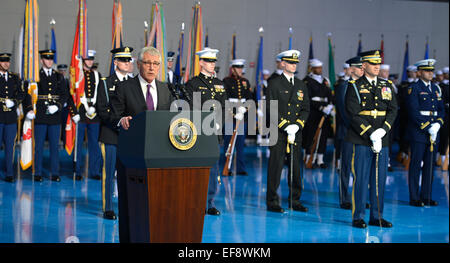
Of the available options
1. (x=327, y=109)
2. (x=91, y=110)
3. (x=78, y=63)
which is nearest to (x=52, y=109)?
(x=91, y=110)

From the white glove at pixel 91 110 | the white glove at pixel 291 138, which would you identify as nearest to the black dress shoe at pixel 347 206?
the white glove at pixel 291 138

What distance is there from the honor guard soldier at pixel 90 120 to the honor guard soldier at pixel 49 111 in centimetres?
29

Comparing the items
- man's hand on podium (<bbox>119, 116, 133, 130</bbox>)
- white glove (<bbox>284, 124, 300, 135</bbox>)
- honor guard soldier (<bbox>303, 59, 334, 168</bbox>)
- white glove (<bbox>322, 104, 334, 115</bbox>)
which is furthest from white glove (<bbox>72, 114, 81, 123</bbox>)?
man's hand on podium (<bbox>119, 116, 133, 130</bbox>)

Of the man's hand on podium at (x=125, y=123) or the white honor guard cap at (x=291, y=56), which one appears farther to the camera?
the white honor guard cap at (x=291, y=56)

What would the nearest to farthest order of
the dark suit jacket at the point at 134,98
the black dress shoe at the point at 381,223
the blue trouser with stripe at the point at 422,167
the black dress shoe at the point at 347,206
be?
the dark suit jacket at the point at 134,98
the black dress shoe at the point at 381,223
the black dress shoe at the point at 347,206
the blue trouser with stripe at the point at 422,167

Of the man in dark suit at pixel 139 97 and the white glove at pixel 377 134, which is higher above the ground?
the man in dark suit at pixel 139 97

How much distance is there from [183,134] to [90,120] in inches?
191

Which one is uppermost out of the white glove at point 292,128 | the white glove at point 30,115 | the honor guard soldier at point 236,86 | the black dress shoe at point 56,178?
the honor guard soldier at point 236,86

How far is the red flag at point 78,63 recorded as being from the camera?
5465 millimetres

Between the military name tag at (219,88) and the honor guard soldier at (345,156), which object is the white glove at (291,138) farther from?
the military name tag at (219,88)

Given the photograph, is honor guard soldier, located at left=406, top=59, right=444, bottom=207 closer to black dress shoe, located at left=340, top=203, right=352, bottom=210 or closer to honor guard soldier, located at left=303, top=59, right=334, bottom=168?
black dress shoe, located at left=340, top=203, right=352, bottom=210

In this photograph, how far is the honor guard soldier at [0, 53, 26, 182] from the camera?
6543mm
